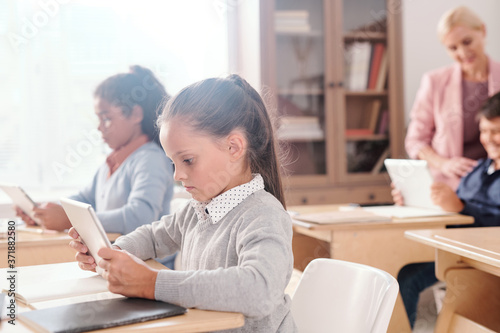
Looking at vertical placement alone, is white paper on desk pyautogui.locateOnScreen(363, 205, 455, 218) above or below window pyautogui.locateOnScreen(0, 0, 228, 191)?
below

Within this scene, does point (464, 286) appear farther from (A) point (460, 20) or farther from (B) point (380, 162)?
(B) point (380, 162)

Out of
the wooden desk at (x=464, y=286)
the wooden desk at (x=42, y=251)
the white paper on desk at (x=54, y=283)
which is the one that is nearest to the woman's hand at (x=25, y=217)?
the wooden desk at (x=42, y=251)

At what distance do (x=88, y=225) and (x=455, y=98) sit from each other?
2.65 meters

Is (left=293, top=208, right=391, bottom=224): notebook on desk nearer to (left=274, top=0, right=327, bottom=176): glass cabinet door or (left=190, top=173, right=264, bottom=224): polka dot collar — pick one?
(left=190, top=173, right=264, bottom=224): polka dot collar

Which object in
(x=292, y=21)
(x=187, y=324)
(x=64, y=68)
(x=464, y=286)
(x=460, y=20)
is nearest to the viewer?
(x=187, y=324)

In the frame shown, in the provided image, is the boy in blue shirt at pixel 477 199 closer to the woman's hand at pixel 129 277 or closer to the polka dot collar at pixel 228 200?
the polka dot collar at pixel 228 200

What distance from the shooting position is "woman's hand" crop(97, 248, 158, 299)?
1.00m

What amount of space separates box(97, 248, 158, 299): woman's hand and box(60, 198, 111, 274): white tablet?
0.07 meters

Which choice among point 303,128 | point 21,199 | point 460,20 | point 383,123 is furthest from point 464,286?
point 383,123

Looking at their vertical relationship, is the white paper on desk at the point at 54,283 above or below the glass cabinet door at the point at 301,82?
below

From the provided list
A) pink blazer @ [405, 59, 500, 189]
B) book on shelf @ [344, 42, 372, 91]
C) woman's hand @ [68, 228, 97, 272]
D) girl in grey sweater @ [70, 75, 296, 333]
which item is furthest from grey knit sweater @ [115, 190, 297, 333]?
book on shelf @ [344, 42, 372, 91]

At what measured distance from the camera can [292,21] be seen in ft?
12.3

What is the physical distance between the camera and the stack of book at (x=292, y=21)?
12.1 ft

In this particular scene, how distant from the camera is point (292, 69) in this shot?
3.75m
